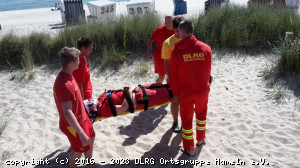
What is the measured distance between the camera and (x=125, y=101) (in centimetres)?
316

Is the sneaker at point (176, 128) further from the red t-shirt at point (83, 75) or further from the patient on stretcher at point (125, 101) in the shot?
the red t-shirt at point (83, 75)

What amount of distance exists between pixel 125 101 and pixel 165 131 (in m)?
1.13

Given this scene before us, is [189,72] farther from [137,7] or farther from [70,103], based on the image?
[137,7]

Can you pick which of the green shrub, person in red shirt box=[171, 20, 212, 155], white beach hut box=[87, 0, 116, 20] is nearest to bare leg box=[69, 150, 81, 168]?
person in red shirt box=[171, 20, 212, 155]

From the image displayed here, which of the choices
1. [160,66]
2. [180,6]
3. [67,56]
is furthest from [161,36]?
[180,6]

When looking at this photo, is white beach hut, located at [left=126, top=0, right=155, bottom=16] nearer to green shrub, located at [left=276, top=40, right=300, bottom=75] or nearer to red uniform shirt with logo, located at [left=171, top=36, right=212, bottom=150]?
green shrub, located at [left=276, top=40, right=300, bottom=75]

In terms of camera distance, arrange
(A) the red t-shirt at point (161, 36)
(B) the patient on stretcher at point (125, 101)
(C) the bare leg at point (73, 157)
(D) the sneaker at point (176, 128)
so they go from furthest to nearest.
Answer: (A) the red t-shirt at point (161, 36), (D) the sneaker at point (176, 128), (B) the patient on stretcher at point (125, 101), (C) the bare leg at point (73, 157)

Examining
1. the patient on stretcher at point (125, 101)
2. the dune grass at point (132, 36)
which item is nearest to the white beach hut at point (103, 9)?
the dune grass at point (132, 36)

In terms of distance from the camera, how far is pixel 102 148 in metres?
3.57

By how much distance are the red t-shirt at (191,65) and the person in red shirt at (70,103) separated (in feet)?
3.68

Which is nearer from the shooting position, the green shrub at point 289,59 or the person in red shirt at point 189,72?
the person in red shirt at point 189,72

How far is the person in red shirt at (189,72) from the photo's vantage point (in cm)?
284

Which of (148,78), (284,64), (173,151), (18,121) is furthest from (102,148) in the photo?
(284,64)

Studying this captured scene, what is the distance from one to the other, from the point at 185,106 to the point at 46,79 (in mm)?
4252
